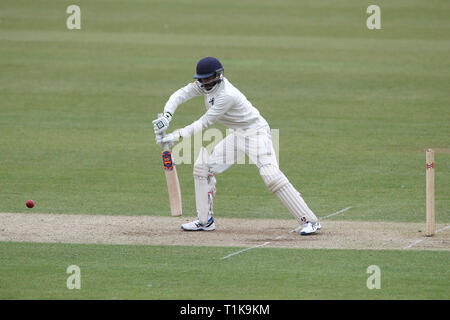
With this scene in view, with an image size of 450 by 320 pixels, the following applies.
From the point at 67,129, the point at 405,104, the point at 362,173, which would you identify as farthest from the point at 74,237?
the point at 405,104

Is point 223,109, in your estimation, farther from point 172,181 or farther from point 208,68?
point 172,181

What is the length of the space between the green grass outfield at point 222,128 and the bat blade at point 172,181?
929mm

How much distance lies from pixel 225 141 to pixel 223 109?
0.46 metres

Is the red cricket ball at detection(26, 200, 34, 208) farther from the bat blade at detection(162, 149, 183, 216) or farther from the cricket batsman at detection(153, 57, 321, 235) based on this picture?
the cricket batsman at detection(153, 57, 321, 235)

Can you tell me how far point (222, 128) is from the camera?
57.2 ft

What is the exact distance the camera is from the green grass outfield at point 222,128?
771 centimetres

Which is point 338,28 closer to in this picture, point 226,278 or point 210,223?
point 210,223

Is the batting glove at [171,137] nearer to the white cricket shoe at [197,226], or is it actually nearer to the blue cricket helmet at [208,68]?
the blue cricket helmet at [208,68]

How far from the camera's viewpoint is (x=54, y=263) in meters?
8.08

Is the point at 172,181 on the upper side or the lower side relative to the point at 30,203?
upper

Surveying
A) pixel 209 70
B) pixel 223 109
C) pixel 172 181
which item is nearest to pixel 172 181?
pixel 172 181

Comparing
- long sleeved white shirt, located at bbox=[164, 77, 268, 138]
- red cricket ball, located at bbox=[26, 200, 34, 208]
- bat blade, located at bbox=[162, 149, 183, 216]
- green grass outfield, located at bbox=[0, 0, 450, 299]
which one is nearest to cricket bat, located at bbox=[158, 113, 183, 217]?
bat blade, located at bbox=[162, 149, 183, 216]

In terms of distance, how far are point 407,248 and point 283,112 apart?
10.8 m

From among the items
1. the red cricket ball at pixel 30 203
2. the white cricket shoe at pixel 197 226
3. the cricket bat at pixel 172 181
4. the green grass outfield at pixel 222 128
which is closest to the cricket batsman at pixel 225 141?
the white cricket shoe at pixel 197 226
